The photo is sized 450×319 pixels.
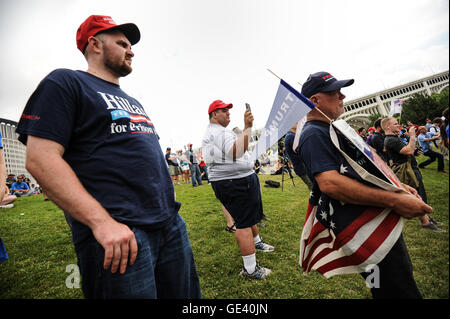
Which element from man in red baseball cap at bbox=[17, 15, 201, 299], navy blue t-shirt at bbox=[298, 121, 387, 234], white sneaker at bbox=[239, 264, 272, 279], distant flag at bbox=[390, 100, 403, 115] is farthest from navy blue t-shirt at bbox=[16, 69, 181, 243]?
distant flag at bbox=[390, 100, 403, 115]

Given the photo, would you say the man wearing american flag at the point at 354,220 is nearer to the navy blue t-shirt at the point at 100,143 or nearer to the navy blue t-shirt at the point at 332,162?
the navy blue t-shirt at the point at 332,162

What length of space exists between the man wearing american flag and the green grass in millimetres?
1388

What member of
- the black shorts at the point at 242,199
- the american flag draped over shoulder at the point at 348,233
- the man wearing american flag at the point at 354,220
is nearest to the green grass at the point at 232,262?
the black shorts at the point at 242,199

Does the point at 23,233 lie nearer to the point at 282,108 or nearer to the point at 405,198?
the point at 282,108

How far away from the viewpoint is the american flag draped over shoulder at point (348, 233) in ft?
5.05

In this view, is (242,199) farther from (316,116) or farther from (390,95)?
(390,95)

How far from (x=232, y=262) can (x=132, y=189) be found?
302cm

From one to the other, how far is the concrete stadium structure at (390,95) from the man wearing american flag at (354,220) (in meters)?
103

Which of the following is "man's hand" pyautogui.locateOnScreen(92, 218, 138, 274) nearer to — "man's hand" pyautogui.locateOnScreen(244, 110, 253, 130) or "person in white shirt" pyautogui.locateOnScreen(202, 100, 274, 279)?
"man's hand" pyautogui.locateOnScreen(244, 110, 253, 130)

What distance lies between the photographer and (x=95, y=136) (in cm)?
124

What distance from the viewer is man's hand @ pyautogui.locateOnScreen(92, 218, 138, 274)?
101 cm

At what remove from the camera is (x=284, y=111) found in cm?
214
